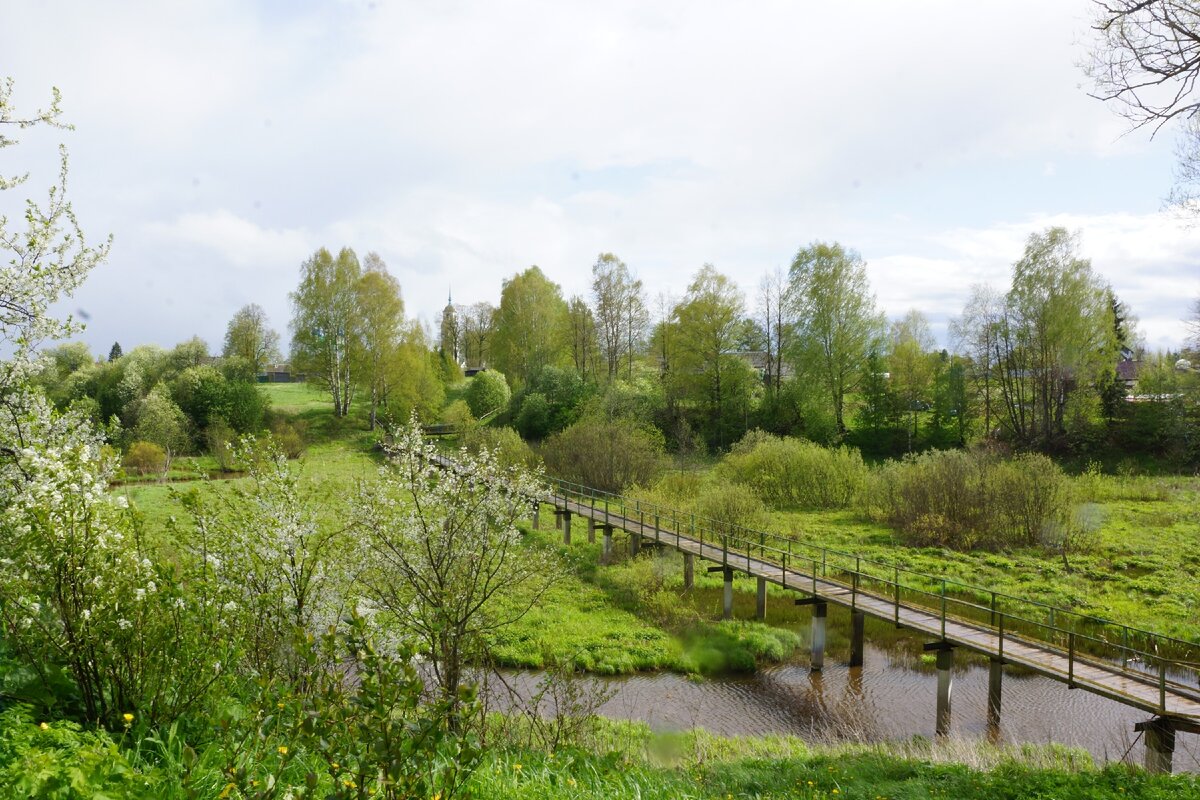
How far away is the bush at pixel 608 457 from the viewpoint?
30344 mm

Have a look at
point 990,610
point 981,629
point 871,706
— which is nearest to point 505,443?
point 871,706

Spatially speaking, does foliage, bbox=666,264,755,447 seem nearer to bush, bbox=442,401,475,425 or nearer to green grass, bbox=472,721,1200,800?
bush, bbox=442,401,475,425

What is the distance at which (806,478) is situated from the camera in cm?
2981

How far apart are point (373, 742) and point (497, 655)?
41.0ft

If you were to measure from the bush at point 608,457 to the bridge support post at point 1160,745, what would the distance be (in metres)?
21.1

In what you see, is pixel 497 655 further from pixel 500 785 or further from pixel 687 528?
pixel 500 785

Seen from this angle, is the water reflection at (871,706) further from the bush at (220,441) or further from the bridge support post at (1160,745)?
the bush at (220,441)

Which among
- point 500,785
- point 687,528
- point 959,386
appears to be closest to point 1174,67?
point 500,785

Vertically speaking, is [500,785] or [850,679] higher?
[500,785]

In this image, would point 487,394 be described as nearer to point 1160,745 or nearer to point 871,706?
point 871,706

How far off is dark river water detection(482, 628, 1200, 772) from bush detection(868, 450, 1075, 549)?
10198mm

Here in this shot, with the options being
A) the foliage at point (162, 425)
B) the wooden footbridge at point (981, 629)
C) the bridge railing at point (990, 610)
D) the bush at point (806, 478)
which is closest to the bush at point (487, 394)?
the foliage at point (162, 425)

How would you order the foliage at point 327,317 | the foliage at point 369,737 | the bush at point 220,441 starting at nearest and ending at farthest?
the foliage at point 369,737 < the bush at point 220,441 < the foliage at point 327,317

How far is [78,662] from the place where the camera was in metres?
4.98
